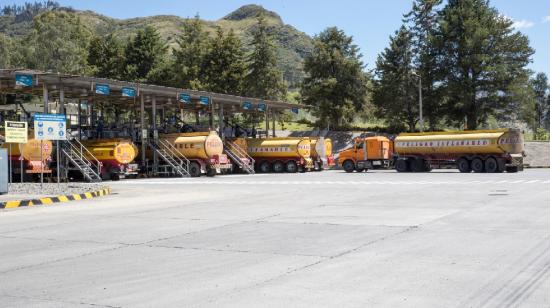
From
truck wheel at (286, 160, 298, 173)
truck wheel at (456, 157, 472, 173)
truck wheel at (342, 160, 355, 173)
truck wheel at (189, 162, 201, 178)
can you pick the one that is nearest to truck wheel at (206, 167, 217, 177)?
truck wheel at (189, 162, 201, 178)

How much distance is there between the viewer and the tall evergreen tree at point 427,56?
183 ft

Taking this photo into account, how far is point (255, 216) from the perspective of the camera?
14570 millimetres

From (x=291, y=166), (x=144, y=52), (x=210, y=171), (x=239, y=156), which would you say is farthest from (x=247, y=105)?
(x=144, y=52)

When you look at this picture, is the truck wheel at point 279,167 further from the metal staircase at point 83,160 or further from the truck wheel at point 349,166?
the metal staircase at point 83,160

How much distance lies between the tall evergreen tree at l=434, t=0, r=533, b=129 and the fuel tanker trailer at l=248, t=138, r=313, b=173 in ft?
56.6

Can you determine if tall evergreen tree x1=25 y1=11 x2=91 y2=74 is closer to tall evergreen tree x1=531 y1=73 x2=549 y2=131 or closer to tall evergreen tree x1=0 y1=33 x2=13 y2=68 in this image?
tall evergreen tree x1=0 y1=33 x2=13 y2=68

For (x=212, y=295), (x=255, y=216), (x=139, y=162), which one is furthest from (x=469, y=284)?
(x=139, y=162)

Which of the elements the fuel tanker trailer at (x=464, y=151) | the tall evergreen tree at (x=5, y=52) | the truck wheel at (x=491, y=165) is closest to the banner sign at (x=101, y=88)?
the fuel tanker trailer at (x=464, y=151)

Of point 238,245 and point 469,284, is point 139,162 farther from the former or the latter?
point 469,284

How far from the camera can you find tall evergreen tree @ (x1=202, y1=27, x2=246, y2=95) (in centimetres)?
5822

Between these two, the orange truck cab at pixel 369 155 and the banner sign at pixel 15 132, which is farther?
the orange truck cab at pixel 369 155

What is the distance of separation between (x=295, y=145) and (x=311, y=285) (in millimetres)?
37281

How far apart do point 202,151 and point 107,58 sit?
33.4 meters

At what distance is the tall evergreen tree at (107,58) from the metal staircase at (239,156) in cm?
2431
